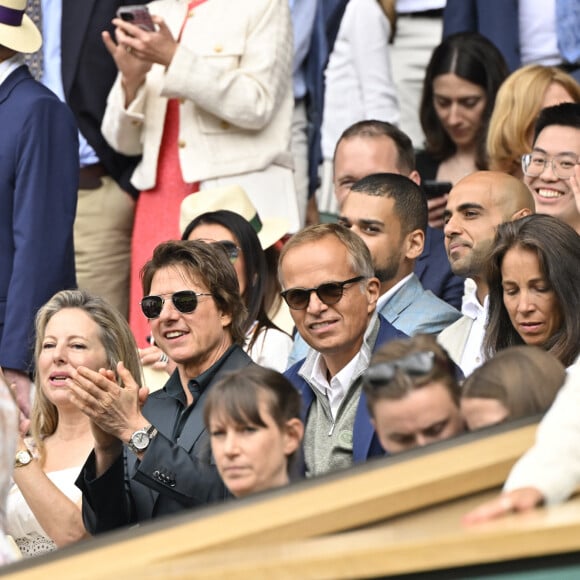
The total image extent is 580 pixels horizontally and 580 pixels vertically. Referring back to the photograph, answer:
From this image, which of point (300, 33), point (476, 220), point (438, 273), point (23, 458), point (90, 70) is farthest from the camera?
point (300, 33)

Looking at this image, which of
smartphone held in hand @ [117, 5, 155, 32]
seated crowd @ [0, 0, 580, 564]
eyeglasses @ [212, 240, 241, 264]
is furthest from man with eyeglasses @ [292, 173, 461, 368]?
smartphone held in hand @ [117, 5, 155, 32]

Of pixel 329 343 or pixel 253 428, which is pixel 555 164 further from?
pixel 253 428

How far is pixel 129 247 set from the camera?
26.5 feet

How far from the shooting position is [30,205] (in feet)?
22.1

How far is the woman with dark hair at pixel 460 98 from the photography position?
7543 mm

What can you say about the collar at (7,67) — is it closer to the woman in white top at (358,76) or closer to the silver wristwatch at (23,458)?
the woman in white top at (358,76)

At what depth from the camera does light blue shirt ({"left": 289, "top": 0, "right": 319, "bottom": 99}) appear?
8.43 metres

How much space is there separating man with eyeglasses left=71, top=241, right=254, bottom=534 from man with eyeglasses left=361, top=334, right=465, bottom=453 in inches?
32.1

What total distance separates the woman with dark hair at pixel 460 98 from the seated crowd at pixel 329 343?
0.02m

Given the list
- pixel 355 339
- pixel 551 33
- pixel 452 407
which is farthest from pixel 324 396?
pixel 551 33

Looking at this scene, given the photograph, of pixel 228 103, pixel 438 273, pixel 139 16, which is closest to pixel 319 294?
pixel 438 273

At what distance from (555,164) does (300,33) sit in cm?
266

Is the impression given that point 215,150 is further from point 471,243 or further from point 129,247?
point 471,243

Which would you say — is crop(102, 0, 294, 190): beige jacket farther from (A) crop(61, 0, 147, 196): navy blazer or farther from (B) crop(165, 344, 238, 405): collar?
(B) crop(165, 344, 238, 405): collar
